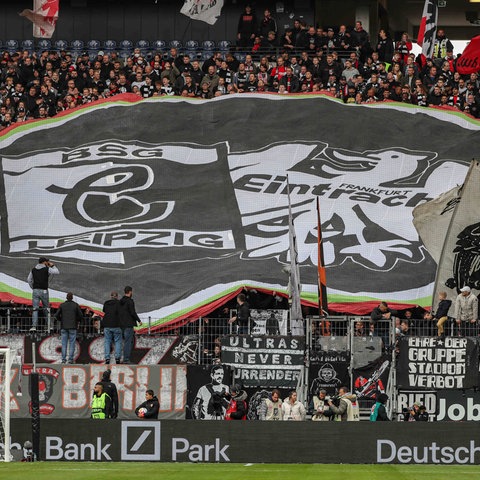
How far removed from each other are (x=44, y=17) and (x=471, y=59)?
507 inches

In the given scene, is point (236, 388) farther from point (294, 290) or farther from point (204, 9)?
point (204, 9)

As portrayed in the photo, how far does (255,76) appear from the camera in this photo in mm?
39156

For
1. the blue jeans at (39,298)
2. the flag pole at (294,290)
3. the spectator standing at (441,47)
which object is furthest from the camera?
the spectator standing at (441,47)

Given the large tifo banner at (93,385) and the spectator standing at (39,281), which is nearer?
the large tifo banner at (93,385)

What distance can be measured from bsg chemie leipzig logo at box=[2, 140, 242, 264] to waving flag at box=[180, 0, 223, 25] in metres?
8.23

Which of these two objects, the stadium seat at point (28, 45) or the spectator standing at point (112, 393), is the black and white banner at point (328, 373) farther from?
the stadium seat at point (28, 45)

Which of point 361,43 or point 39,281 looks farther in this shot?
point 361,43

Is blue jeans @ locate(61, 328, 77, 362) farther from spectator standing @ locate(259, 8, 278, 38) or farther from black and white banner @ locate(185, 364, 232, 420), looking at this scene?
spectator standing @ locate(259, 8, 278, 38)

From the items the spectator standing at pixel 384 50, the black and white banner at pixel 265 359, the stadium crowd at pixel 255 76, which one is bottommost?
the black and white banner at pixel 265 359

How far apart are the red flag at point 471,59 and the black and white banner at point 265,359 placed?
42.7 feet

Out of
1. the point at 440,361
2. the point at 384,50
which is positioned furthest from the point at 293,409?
the point at 384,50

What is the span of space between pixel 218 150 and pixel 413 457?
45.9 feet

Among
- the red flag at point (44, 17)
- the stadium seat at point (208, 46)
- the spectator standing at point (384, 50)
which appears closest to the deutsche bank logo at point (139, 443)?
the spectator standing at point (384, 50)

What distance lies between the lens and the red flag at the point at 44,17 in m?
43.7
